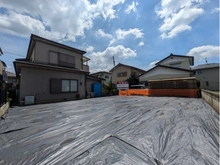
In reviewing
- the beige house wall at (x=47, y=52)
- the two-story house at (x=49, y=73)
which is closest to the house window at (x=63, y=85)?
the two-story house at (x=49, y=73)

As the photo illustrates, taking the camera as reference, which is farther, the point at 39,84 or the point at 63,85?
the point at 63,85

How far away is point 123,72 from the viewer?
23.3 m

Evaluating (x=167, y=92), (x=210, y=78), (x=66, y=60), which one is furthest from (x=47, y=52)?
(x=210, y=78)

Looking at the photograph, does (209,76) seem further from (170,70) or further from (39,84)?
(39,84)

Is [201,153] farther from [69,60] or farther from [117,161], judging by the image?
[69,60]

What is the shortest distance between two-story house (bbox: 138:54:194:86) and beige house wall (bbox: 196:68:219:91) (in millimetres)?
4281

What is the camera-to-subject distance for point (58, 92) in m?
9.30

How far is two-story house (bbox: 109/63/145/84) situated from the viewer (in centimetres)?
2250

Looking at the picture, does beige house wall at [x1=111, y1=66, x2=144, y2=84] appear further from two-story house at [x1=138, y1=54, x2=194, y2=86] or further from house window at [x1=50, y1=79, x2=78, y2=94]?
house window at [x1=50, y1=79, x2=78, y2=94]

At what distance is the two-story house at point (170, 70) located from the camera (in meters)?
15.5

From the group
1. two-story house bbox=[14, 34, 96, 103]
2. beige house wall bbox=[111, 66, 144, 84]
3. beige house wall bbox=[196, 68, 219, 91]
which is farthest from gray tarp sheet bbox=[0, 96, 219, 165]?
beige house wall bbox=[196, 68, 219, 91]

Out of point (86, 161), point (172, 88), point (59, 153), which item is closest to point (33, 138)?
point (59, 153)

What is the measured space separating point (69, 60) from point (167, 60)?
56.1ft

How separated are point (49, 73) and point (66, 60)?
2.71m
